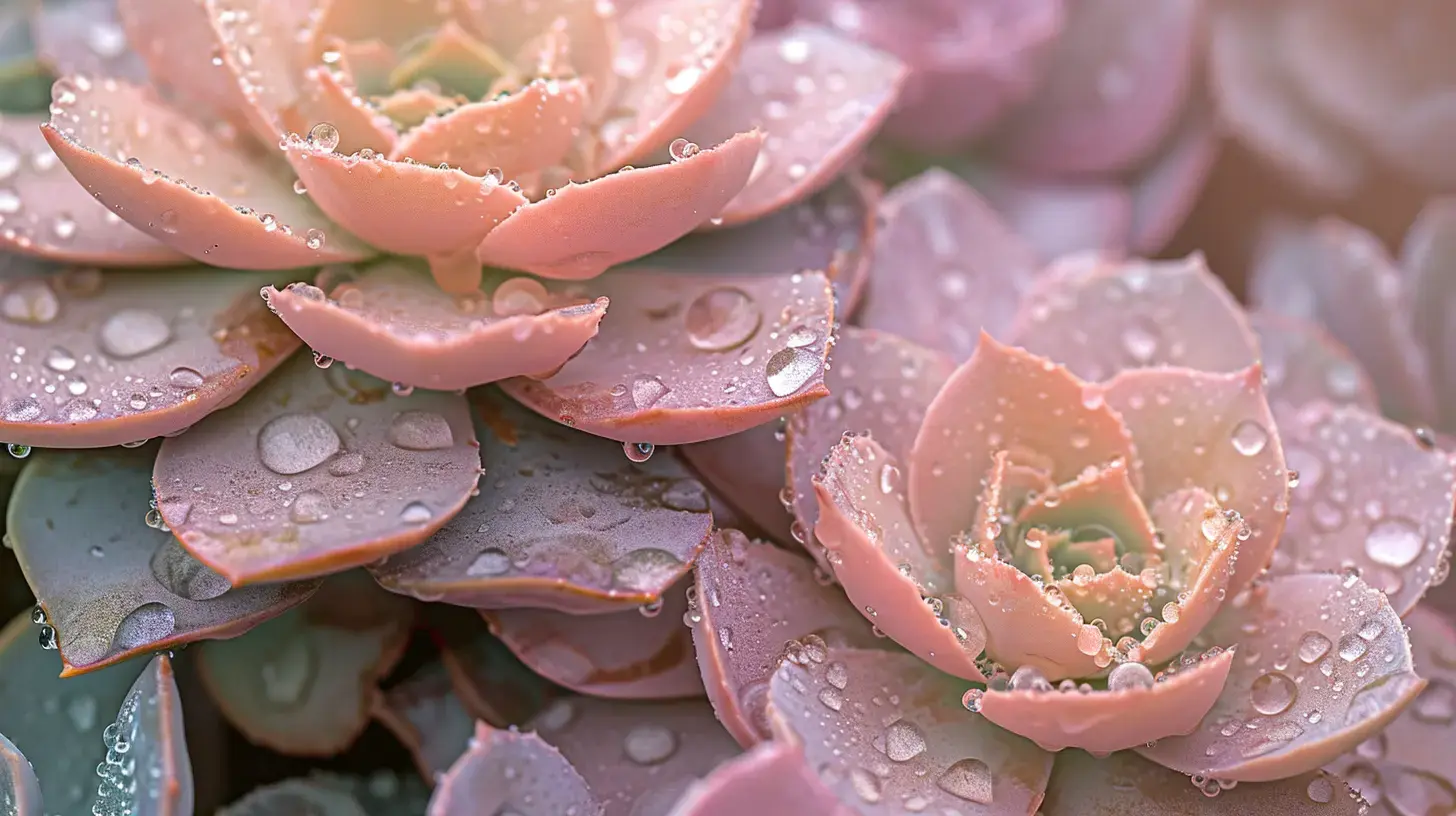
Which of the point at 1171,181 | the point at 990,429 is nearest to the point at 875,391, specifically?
the point at 990,429

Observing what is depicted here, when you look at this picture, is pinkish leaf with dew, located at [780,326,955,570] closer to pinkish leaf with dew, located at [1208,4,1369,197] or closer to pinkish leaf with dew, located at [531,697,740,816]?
pinkish leaf with dew, located at [531,697,740,816]

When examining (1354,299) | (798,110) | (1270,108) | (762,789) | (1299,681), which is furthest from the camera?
(1270,108)

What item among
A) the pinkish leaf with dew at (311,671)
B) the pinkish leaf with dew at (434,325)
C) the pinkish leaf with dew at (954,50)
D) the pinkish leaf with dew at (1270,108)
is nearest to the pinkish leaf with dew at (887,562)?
the pinkish leaf with dew at (434,325)

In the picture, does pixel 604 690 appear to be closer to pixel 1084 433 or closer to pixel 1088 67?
pixel 1084 433

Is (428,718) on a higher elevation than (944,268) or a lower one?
lower

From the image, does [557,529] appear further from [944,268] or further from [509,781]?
[944,268]

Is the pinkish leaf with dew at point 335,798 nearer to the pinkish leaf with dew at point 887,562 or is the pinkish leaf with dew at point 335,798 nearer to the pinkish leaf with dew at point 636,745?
the pinkish leaf with dew at point 636,745

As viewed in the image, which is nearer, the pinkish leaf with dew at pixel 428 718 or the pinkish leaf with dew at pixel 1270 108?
the pinkish leaf with dew at pixel 428 718

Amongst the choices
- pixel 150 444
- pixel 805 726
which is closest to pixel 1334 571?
pixel 805 726
